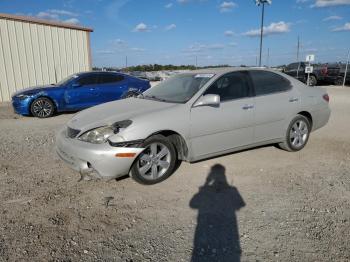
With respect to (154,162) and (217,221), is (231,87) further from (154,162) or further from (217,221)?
(217,221)

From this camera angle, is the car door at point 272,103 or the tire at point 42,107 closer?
the car door at point 272,103

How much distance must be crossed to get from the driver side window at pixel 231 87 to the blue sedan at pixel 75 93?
6.38 m

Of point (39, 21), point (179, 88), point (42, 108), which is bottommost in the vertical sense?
point (42, 108)

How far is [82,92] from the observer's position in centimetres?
1029

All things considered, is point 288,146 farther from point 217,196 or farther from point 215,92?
point 217,196

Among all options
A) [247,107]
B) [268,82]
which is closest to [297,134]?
[268,82]

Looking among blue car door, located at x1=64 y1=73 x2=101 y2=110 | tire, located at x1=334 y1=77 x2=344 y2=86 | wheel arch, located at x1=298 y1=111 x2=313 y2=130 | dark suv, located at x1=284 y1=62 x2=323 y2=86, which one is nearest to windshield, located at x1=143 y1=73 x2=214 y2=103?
wheel arch, located at x1=298 y1=111 x2=313 y2=130

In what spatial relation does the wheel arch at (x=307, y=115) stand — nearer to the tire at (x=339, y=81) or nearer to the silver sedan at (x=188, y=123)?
the silver sedan at (x=188, y=123)

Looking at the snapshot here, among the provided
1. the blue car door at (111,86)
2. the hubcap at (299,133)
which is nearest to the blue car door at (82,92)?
the blue car door at (111,86)

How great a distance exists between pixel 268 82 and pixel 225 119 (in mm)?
1272

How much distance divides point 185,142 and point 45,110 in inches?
272

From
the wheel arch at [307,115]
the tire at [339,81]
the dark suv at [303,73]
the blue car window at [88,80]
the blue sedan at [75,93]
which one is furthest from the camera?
the tire at [339,81]

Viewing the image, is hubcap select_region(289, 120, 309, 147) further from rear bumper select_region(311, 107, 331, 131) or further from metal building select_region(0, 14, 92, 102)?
metal building select_region(0, 14, 92, 102)

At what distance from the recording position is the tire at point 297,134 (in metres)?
5.60
